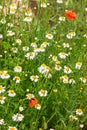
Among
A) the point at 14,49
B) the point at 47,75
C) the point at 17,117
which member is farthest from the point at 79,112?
the point at 14,49

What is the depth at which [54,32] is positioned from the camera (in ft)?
13.4

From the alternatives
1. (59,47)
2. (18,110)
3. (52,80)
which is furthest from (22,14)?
(18,110)

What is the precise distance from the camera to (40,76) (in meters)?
3.36

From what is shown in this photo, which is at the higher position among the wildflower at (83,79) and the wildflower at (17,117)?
the wildflower at (83,79)

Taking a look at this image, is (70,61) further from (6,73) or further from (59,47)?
(6,73)

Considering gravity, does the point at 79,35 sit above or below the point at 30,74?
above

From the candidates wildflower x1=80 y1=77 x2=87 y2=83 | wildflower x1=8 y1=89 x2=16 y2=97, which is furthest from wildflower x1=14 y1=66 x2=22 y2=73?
wildflower x1=80 y1=77 x2=87 y2=83

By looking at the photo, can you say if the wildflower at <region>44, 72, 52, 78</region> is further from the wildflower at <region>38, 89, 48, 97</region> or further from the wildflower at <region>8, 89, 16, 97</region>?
the wildflower at <region>8, 89, 16, 97</region>

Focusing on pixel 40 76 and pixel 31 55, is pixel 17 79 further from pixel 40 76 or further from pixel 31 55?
pixel 31 55

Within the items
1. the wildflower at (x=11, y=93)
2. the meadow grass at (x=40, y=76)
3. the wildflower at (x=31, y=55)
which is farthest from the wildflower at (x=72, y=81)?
the wildflower at (x=11, y=93)

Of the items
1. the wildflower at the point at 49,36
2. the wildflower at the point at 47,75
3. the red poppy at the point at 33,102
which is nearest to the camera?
the red poppy at the point at 33,102

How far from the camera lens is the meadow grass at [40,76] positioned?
10.7ft

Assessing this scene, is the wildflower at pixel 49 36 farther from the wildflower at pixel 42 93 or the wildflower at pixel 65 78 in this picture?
the wildflower at pixel 42 93

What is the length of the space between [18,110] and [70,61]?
75 cm
